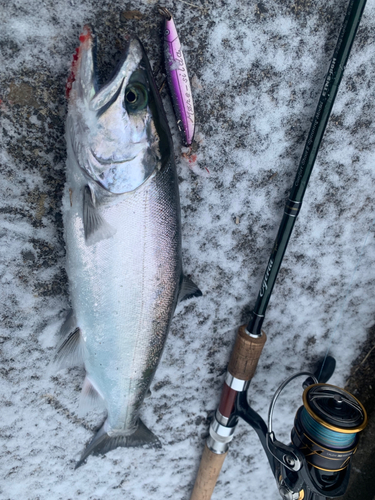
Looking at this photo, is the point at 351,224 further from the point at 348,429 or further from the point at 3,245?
the point at 3,245

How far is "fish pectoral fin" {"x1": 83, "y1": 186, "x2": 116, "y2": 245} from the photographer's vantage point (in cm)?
A: 82

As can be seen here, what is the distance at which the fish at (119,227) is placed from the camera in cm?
77

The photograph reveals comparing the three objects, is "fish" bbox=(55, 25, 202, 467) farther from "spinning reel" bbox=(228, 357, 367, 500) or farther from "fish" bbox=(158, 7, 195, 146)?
"spinning reel" bbox=(228, 357, 367, 500)

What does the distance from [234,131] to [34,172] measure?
673 mm

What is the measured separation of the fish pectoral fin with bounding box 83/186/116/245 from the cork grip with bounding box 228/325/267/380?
0.70 m

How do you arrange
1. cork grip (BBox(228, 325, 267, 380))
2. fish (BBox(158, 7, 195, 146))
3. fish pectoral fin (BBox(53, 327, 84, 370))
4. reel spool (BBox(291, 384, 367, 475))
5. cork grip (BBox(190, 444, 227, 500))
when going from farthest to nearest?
cork grip (BBox(190, 444, 227, 500))
cork grip (BBox(228, 325, 267, 380))
reel spool (BBox(291, 384, 367, 475))
fish pectoral fin (BBox(53, 327, 84, 370))
fish (BBox(158, 7, 195, 146))

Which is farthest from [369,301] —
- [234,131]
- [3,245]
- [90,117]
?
[3,245]

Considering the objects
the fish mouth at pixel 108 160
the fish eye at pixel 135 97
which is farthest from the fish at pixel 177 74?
the fish mouth at pixel 108 160

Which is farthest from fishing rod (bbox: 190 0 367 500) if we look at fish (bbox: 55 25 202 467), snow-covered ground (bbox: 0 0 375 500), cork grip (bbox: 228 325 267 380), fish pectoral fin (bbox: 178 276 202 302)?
fish (bbox: 55 25 202 467)

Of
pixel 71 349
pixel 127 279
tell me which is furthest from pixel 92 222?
pixel 71 349

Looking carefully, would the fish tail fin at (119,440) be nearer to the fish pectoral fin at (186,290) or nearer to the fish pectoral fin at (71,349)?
the fish pectoral fin at (71,349)

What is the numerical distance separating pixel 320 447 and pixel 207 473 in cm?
56

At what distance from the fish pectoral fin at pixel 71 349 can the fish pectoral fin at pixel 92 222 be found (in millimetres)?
334

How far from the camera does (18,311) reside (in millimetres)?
1116
